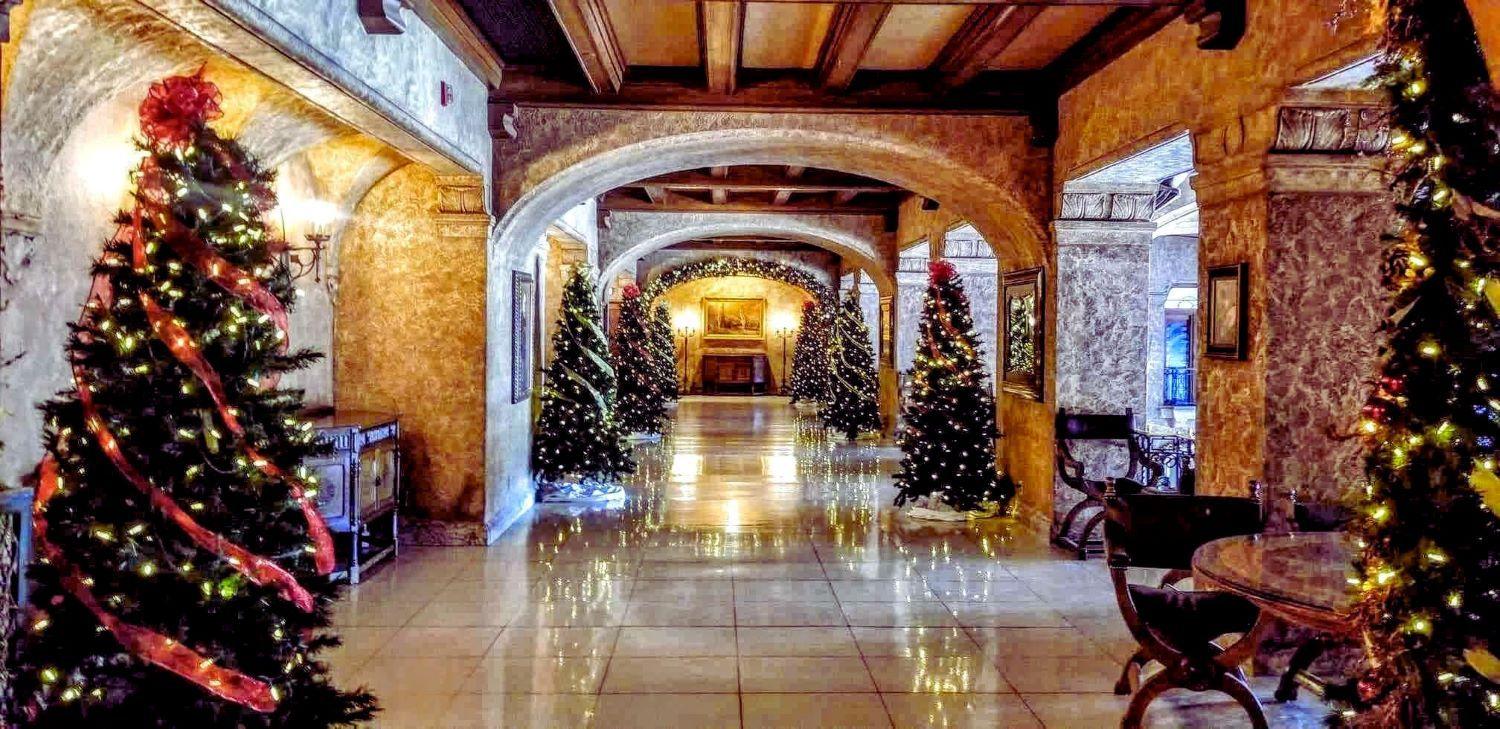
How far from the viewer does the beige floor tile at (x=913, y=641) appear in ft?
15.0

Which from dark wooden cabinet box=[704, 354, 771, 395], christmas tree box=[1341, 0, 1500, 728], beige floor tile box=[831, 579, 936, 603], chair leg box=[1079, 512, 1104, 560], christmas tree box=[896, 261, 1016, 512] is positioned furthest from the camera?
dark wooden cabinet box=[704, 354, 771, 395]

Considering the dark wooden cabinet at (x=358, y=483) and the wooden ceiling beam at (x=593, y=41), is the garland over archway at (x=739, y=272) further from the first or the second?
the dark wooden cabinet at (x=358, y=483)

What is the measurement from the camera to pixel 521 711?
379cm

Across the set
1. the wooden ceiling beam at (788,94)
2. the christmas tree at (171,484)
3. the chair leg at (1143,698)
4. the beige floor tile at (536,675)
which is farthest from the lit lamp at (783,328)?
the christmas tree at (171,484)

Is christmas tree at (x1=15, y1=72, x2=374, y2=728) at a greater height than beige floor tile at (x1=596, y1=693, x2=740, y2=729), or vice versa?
christmas tree at (x1=15, y1=72, x2=374, y2=728)

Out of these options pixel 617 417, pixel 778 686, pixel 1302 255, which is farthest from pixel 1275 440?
pixel 617 417

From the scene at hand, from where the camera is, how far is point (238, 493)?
2973 millimetres

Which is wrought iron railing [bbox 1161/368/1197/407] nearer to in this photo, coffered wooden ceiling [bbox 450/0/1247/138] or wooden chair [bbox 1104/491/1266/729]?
coffered wooden ceiling [bbox 450/0/1247/138]

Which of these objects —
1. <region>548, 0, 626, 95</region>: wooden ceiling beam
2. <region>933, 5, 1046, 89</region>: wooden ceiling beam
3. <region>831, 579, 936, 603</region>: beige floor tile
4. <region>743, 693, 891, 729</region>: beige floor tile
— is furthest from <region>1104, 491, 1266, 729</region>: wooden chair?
<region>548, 0, 626, 95</region>: wooden ceiling beam

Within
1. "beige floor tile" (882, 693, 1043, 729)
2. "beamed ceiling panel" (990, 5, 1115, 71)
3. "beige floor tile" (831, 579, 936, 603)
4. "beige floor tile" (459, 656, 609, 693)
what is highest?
"beamed ceiling panel" (990, 5, 1115, 71)

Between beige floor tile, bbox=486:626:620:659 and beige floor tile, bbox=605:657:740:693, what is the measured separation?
0.70 ft

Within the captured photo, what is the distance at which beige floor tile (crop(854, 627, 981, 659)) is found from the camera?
457 cm

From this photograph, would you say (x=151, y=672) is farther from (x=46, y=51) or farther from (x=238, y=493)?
(x=46, y=51)

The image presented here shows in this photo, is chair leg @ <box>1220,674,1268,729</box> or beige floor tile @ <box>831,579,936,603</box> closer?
chair leg @ <box>1220,674,1268,729</box>
